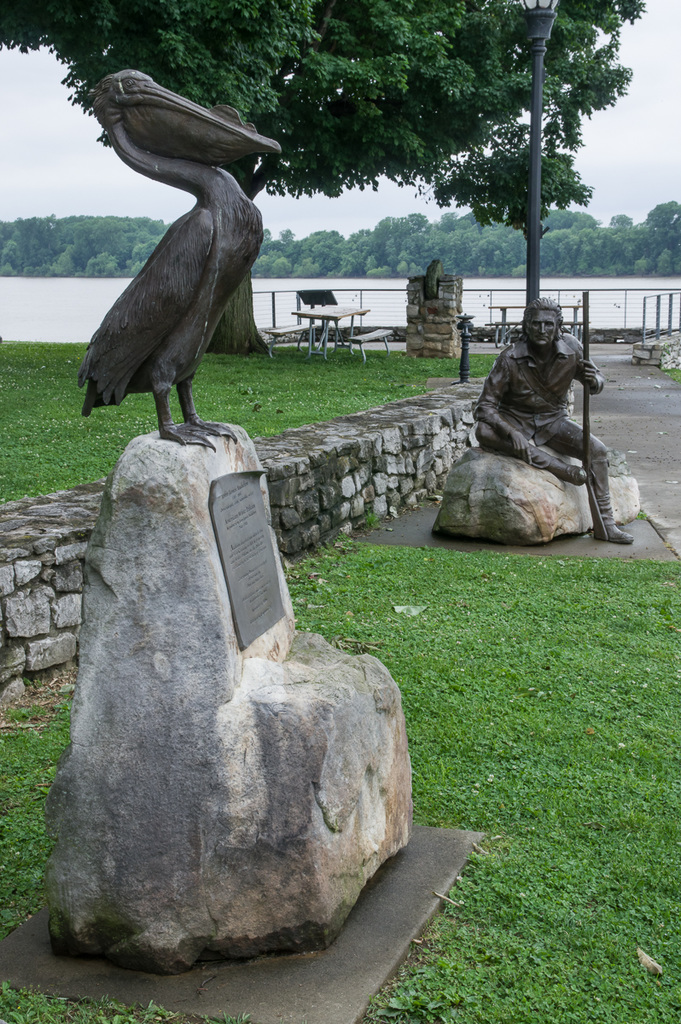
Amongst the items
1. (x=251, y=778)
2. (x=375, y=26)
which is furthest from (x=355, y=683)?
(x=375, y=26)

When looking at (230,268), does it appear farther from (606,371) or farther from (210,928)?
(606,371)

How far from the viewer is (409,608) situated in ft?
20.1

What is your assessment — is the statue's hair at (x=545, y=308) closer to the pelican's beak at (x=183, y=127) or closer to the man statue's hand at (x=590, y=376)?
the man statue's hand at (x=590, y=376)

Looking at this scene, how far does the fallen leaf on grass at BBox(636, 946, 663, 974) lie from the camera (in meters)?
2.88

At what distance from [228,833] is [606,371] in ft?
61.6

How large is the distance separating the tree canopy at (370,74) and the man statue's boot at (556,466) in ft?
25.9

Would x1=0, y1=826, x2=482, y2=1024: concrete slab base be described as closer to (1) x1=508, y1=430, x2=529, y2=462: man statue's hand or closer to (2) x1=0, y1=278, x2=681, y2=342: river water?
(1) x1=508, y1=430, x2=529, y2=462: man statue's hand

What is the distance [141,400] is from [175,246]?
977cm

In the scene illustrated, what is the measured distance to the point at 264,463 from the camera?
279 inches

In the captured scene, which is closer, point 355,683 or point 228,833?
point 228,833

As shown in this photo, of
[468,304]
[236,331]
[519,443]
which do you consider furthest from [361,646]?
[468,304]

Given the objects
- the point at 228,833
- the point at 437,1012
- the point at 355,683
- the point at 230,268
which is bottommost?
the point at 437,1012

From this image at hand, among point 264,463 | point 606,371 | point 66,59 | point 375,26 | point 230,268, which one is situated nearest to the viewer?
point 230,268

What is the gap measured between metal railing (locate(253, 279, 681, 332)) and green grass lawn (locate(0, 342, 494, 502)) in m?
5.92
